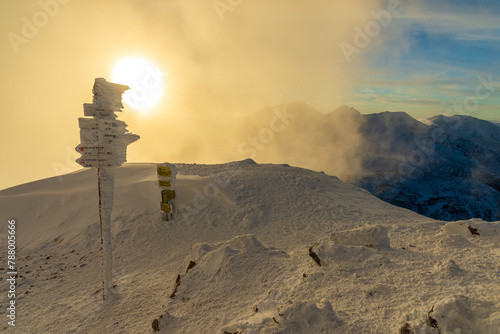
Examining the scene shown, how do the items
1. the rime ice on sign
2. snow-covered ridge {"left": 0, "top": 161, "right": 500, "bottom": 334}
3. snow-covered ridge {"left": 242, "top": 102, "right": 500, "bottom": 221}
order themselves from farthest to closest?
snow-covered ridge {"left": 242, "top": 102, "right": 500, "bottom": 221} → the rime ice on sign → snow-covered ridge {"left": 0, "top": 161, "right": 500, "bottom": 334}

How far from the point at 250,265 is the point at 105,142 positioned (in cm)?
468

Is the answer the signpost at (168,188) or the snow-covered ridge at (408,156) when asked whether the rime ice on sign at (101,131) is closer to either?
the signpost at (168,188)

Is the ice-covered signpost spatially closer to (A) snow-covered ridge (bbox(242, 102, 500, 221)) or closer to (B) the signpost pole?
(B) the signpost pole

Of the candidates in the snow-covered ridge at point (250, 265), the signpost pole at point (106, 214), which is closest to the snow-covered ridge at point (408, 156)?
the snow-covered ridge at point (250, 265)

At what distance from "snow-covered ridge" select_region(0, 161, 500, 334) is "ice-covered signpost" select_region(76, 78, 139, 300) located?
176 centimetres

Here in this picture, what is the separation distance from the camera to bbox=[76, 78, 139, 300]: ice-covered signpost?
740 cm

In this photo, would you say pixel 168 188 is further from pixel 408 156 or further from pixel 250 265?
pixel 408 156

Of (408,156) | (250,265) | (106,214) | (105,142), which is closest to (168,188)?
(106,214)

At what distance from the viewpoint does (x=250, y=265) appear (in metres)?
7.14

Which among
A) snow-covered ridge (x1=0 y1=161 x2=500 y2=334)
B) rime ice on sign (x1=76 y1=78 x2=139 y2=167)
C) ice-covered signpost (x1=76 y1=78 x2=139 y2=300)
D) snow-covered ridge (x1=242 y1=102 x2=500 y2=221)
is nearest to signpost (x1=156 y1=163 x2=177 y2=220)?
snow-covered ridge (x1=0 y1=161 x2=500 y2=334)

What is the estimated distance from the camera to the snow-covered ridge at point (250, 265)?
486 centimetres

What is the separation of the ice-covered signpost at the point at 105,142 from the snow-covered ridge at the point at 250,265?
5.76 ft

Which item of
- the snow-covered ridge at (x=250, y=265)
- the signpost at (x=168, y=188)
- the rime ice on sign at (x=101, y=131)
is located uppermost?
the rime ice on sign at (x=101, y=131)

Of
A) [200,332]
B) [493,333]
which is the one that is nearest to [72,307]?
[200,332]
